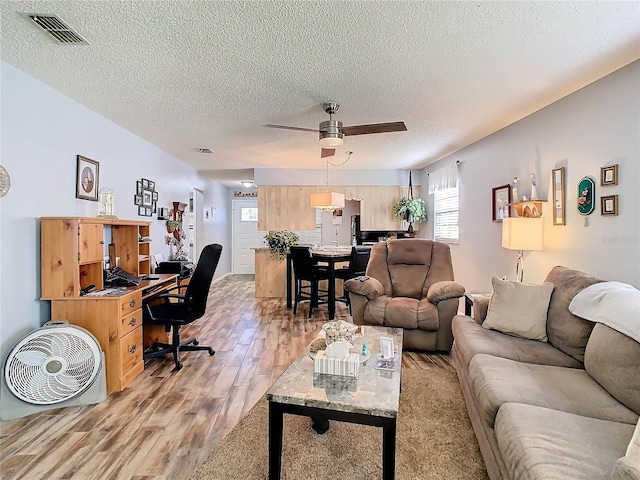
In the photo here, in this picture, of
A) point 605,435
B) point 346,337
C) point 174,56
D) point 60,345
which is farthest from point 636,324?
point 60,345

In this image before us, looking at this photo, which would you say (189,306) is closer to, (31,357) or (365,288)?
(31,357)

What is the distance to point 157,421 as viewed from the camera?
2.20m

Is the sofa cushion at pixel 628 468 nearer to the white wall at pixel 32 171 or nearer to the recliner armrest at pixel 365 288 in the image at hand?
the recliner armrest at pixel 365 288

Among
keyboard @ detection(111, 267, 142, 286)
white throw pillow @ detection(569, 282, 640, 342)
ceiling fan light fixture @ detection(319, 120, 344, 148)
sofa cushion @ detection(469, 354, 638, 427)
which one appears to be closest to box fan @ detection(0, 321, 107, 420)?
keyboard @ detection(111, 267, 142, 286)

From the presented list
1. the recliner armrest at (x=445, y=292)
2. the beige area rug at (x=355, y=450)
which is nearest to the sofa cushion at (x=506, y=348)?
the beige area rug at (x=355, y=450)

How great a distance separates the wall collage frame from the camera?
4.10 m

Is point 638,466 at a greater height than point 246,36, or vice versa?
point 246,36

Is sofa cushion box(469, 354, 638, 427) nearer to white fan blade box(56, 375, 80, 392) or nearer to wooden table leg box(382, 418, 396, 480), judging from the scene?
wooden table leg box(382, 418, 396, 480)

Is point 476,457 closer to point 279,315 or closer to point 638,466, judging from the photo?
point 638,466

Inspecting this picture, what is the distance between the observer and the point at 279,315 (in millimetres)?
Result: 4879

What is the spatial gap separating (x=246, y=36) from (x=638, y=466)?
2414 mm

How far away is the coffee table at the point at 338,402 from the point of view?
1452 mm

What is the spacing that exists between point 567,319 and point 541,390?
2.54ft

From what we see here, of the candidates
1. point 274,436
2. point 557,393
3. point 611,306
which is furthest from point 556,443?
point 274,436
